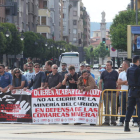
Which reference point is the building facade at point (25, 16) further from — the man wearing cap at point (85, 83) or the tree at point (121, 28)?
the man wearing cap at point (85, 83)

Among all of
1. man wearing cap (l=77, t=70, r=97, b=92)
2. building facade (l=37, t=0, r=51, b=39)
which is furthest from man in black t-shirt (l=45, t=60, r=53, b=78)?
building facade (l=37, t=0, r=51, b=39)

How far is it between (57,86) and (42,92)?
0.56 m

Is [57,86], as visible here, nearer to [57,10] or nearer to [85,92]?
[85,92]

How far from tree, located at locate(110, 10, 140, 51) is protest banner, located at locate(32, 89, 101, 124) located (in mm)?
60864

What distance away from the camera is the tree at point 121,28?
75500mm

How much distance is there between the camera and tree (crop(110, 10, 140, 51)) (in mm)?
75500

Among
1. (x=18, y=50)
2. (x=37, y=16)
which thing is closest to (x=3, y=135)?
(x=18, y=50)

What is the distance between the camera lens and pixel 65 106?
14570mm

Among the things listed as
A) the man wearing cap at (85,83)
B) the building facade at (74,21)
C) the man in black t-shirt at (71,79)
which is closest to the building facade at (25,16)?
the man in black t-shirt at (71,79)

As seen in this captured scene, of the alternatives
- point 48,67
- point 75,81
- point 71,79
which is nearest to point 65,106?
point 75,81

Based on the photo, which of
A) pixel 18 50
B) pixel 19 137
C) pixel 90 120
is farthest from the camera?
pixel 18 50

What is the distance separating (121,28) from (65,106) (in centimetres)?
6262

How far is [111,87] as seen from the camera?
15.1 meters

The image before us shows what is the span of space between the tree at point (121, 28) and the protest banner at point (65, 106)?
60864 millimetres
